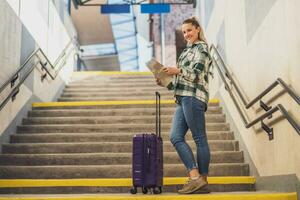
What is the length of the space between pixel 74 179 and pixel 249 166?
186cm

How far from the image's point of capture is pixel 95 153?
16.8ft

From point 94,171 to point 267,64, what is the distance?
212 centimetres

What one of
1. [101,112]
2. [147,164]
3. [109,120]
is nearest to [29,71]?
[101,112]

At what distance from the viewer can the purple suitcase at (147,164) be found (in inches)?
140

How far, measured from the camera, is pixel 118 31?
1936 cm

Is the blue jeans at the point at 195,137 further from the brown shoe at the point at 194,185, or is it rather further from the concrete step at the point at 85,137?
the concrete step at the point at 85,137

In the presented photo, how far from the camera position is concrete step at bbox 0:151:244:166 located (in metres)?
4.95

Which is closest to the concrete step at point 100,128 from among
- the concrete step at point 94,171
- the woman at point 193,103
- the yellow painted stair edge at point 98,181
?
the concrete step at point 94,171

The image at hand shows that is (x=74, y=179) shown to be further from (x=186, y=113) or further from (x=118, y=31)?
(x=118, y=31)

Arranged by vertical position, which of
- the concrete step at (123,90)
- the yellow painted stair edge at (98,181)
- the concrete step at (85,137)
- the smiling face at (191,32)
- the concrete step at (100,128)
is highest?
the concrete step at (123,90)

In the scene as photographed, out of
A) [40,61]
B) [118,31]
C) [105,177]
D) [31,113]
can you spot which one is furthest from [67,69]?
[118,31]

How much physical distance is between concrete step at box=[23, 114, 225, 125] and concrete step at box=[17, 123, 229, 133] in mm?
236

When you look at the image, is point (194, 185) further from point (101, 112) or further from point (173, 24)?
point (173, 24)

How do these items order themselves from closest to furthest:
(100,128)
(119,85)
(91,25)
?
(100,128), (119,85), (91,25)
